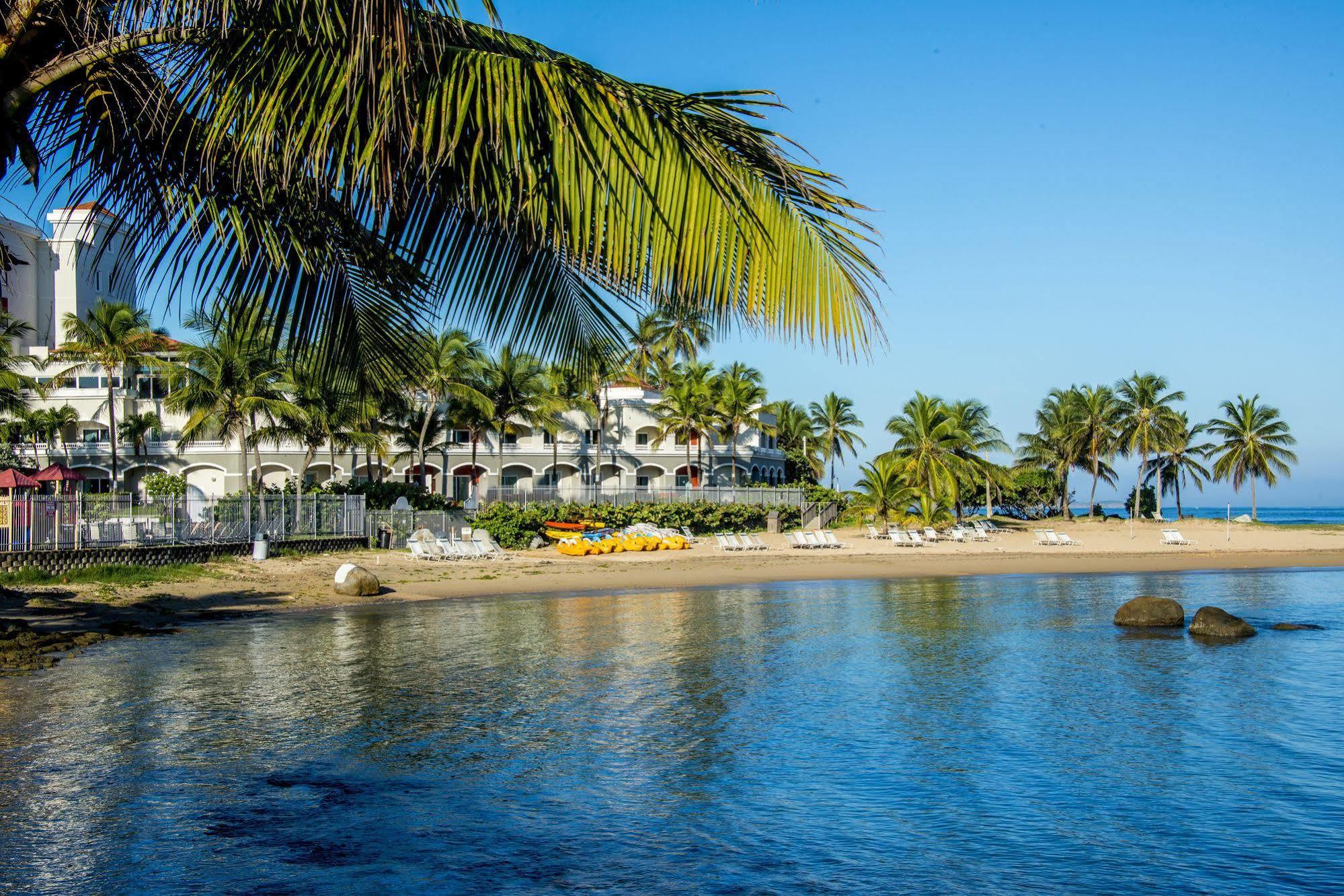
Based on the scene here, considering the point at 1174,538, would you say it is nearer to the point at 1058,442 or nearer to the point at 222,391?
the point at 1058,442

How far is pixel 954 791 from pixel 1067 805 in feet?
3.20

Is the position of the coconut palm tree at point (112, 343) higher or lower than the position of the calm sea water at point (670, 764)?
higher

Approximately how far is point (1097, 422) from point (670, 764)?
62.7 metres

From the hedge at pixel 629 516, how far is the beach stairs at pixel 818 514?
2.00ft

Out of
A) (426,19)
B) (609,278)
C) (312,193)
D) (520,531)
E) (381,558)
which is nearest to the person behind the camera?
(426,19)

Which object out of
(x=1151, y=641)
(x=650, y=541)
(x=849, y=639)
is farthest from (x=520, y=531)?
(x=1151, y=641)

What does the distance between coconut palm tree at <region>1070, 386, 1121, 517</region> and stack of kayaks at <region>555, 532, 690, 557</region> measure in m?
36.3

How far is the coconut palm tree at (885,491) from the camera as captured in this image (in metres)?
48.2

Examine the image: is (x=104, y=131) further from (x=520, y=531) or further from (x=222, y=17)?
(x=520, y=531)

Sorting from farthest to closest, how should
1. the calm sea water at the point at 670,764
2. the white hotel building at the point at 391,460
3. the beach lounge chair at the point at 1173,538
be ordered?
the white hotel building at the point at 391,460
the beach lounge chair at the point at 1173,538
the calm sea water at the point at 670,764

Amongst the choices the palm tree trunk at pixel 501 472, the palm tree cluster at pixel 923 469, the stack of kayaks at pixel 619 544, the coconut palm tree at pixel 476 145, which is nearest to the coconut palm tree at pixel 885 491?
the palm tree cluster at pixel 923 469

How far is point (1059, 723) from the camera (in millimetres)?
12930

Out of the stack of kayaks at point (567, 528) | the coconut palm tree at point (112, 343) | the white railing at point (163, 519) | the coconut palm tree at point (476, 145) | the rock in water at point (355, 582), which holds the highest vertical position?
the coconut palm tree at point (112, 343)

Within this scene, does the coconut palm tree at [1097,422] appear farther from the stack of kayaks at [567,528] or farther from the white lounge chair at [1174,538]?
the stack of kayaks at [567,528]
